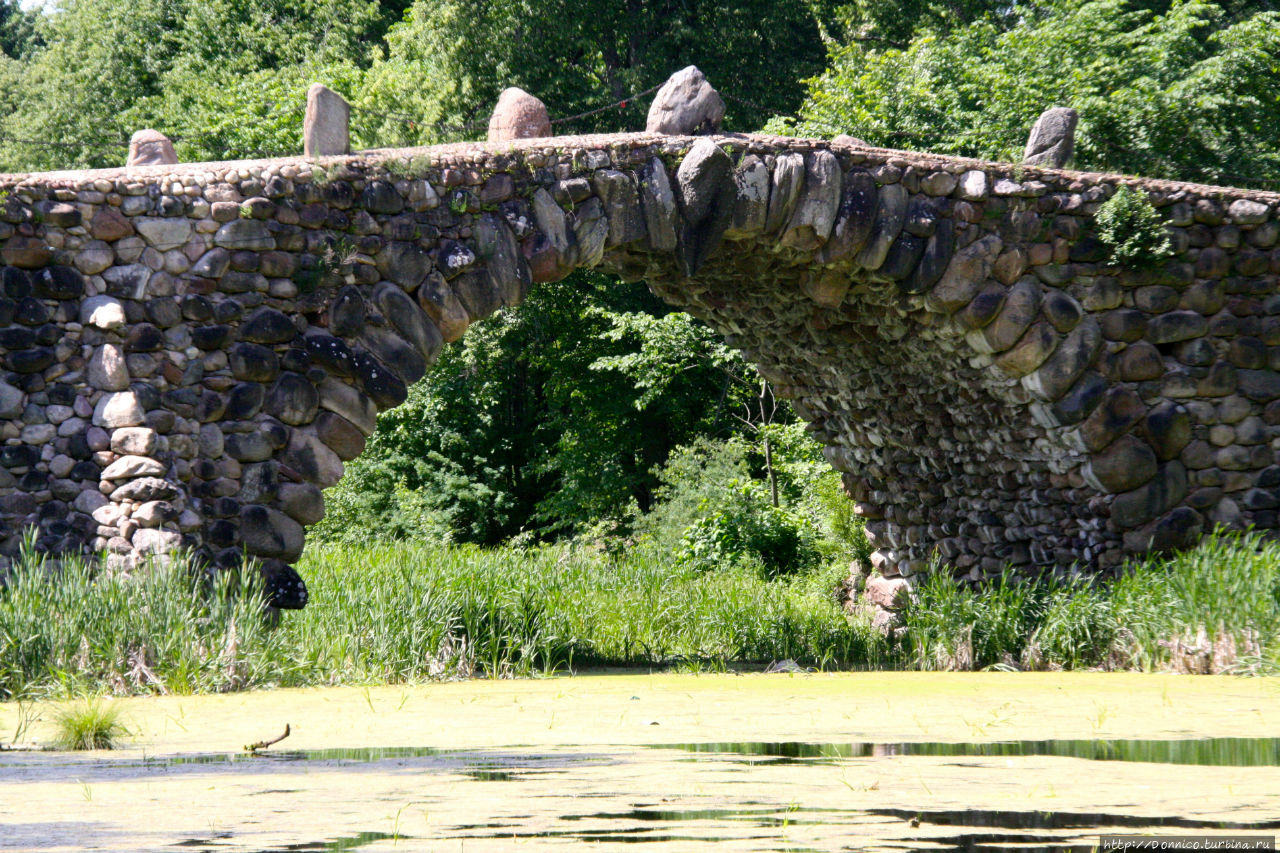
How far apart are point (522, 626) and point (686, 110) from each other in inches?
132

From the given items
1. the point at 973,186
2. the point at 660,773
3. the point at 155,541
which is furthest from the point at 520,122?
the point at 660,773

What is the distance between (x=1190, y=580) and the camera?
772cm

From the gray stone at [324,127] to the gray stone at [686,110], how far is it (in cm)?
189

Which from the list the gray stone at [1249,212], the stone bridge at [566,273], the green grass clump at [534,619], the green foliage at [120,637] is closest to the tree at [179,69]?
the green grass clump at [534,619]

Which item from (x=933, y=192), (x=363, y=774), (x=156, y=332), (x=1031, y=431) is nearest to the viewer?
(x=363, y=774)

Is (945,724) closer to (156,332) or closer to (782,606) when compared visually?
(156,332)

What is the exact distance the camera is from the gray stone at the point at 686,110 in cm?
889

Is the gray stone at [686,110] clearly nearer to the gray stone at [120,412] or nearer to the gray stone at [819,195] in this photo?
the gray stone at [819,195]

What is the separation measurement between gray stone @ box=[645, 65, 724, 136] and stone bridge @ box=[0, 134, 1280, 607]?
301 mm

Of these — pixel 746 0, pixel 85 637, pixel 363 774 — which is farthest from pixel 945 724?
pixel 746 0

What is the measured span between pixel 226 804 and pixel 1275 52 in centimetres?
1592

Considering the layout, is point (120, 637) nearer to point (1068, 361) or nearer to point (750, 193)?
point (750, 193)

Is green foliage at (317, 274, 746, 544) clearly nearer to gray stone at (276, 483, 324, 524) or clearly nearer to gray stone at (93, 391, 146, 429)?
gray stone at (276, 483, 324, 524)

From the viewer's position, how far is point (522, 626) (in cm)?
809
